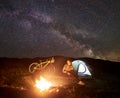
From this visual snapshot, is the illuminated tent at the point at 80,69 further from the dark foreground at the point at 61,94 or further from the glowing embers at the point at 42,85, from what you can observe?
the glowing embers at the point at 42,85

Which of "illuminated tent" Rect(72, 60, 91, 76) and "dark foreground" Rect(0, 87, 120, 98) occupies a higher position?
"illuminated tent" Rect(72, 60, 91, 76)

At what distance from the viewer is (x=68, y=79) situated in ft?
58.0

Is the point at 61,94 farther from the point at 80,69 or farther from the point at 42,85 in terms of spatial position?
the point at 80,69

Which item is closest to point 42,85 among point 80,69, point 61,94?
point 61,94

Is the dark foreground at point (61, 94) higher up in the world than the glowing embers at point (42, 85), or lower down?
lower down

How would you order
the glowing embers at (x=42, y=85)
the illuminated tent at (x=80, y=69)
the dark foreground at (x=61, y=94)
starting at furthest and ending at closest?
the illuminated tent at (x=80, y=69) < the glowing embers at (x=42, y=85) < the dark foreground at (x=61, y=94)

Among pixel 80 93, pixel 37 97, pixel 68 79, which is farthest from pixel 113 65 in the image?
pixel 37 97

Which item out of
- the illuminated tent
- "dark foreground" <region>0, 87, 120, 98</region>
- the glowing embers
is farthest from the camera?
the illuminated tent

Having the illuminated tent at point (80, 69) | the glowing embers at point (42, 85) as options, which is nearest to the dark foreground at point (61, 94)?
the glowing embers at point (42, 85)

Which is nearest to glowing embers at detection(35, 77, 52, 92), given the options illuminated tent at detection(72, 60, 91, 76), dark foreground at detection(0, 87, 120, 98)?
Result: dark foreground at detection(0, 87, 120, 98)

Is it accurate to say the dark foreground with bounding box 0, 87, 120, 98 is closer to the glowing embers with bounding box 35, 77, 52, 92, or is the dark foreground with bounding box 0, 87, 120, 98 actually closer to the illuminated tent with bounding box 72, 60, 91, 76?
the glowing embers with bounding box 35, 77, 52, 92

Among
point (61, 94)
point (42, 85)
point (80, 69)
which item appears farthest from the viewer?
point (80, 69)

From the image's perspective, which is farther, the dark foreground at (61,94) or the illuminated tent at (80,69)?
the illuminated tent at (80,69)

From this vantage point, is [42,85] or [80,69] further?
[80,69]
